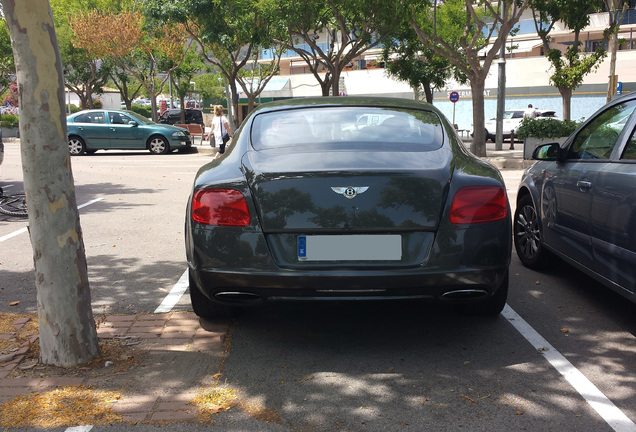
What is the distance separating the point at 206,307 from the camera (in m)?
4.57

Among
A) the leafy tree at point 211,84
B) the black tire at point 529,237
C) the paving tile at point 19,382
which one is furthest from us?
the leafy tree at point 211,84

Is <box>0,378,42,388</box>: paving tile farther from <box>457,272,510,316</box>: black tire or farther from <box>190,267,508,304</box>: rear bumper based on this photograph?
<box>457,272,510,316</box>: black tire

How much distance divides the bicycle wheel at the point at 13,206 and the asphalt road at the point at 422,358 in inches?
124

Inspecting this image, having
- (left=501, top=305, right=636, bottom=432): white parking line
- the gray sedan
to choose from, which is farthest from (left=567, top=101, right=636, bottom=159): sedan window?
(left=501, top=305, right=636, bottom=432): white parking line

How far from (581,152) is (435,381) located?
2.54 metres

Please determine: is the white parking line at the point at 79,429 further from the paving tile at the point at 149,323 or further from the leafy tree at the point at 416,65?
the leafy tree at the point at 416,65

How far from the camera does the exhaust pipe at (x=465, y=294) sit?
152 inches

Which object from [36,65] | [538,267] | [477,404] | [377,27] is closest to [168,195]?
[538,267]

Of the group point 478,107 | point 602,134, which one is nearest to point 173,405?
point 602,134

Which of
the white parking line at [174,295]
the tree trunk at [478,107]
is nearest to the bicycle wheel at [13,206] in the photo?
the white parking line at [174,295]

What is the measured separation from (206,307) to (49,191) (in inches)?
55.0

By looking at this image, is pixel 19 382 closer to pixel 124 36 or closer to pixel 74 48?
pixel 124 36

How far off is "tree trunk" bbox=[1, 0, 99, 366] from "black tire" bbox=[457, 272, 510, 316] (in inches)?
98.1

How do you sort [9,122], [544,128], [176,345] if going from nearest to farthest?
[176,345] < [544,128] < [9,122]
